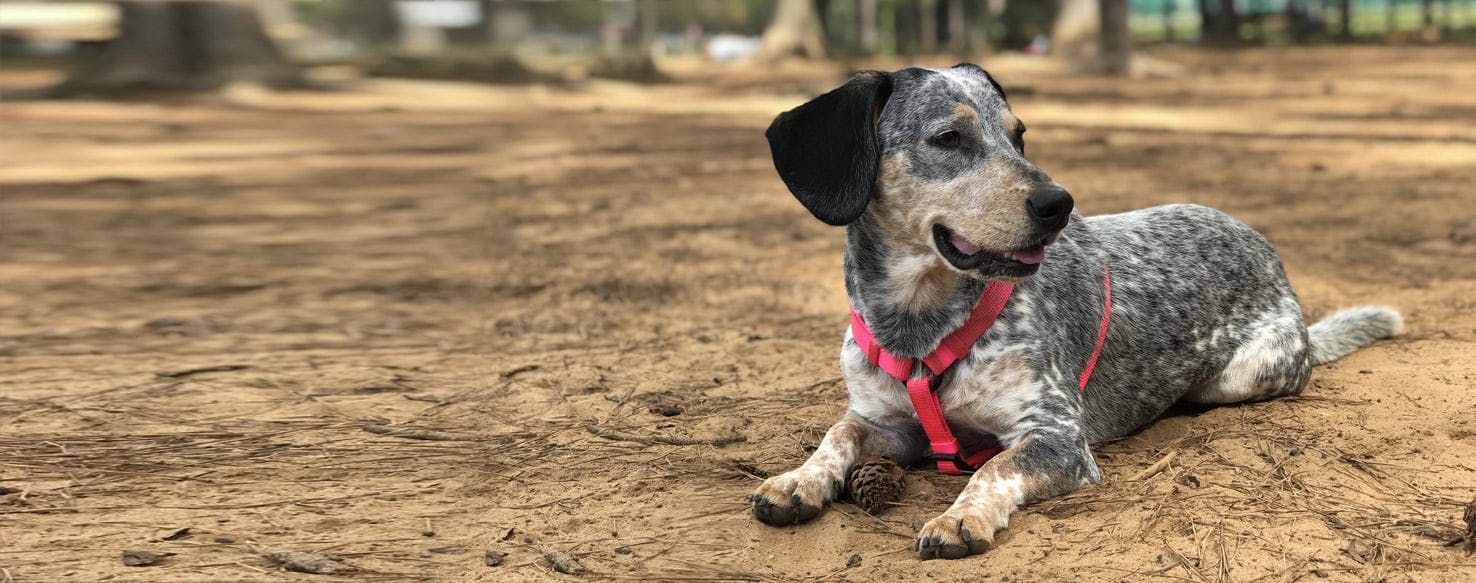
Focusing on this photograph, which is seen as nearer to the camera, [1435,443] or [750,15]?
[1435,443]

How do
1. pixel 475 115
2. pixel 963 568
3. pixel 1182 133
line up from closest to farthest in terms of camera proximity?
pixel 963 568, pixel 1182 133, pixel 475 115

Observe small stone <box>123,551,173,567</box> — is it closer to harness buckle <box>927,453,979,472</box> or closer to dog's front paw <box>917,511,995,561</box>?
dog's front paw <box>917,511,995,561</box>

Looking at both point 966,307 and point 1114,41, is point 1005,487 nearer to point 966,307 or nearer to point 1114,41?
point 966,307

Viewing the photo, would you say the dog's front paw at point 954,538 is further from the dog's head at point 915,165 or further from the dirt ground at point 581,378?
the dog's head at point 915,165

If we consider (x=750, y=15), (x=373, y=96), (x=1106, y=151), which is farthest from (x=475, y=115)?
(x=750, y=15)

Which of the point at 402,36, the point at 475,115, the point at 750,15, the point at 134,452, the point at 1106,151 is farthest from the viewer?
the point at 750,15

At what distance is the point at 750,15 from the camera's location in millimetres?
71438

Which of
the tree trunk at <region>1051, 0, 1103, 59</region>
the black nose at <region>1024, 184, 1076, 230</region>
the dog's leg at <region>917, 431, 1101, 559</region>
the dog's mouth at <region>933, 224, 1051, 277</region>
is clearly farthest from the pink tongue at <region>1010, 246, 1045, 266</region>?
the tree trunk at <region>1051, 0, 1103, 59</region>

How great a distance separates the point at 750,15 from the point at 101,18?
3836 centimetres

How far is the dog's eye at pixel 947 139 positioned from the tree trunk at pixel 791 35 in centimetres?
3196

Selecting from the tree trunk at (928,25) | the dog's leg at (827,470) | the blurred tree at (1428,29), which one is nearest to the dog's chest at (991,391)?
the dog's leg at (827,470)

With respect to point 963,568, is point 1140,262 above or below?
above

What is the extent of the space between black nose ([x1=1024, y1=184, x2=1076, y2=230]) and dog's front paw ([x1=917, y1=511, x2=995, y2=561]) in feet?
3.27

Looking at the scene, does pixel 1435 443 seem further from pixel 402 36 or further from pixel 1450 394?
pixel 402 36
